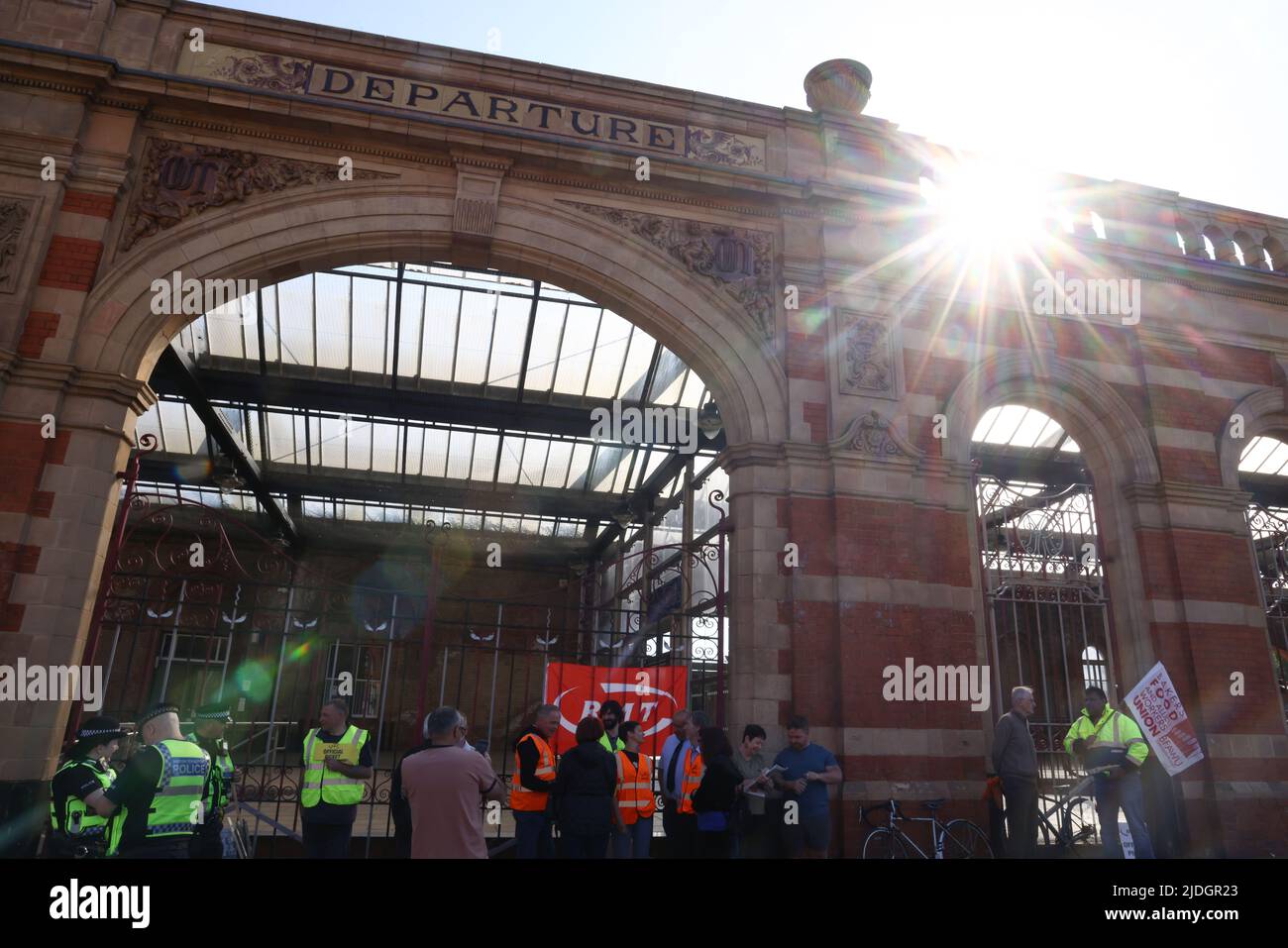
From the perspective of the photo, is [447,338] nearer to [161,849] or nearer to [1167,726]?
[161,849]

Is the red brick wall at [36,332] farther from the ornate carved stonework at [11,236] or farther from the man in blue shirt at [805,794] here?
the man in blue shirt at [805,794]

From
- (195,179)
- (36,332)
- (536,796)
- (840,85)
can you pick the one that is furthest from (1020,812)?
(195,179)

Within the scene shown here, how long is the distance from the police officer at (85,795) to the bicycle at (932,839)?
6.43 m

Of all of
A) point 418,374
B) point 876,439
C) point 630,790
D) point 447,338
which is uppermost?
point 447,338

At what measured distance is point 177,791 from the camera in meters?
5.00

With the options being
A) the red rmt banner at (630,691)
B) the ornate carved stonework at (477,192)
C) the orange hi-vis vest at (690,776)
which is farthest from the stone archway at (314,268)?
the orange hi-vis vest at (690,776)

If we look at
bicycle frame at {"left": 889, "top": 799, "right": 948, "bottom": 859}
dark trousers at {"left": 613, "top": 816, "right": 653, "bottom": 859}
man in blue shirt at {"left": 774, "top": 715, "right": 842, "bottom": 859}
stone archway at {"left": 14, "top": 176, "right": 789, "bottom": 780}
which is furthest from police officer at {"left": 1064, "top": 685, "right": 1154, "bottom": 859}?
dark trousers at {"left": 613, "top": 816, "right": 653, "bottom": 859}

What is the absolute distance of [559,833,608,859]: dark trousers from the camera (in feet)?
20.4

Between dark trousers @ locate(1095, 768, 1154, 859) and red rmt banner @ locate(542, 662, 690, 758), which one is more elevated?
red rmt banner @ locate(542, 662, 690, 758)

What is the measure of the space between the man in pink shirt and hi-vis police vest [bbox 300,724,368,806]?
1.76m

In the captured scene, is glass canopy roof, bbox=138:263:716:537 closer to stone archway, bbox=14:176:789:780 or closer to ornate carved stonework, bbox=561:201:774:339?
stone archway, bbox=14:176:789:780

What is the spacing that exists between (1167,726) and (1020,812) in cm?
199

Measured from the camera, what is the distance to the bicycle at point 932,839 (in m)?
7.80

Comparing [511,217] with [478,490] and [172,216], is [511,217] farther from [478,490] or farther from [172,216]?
[478,490]
